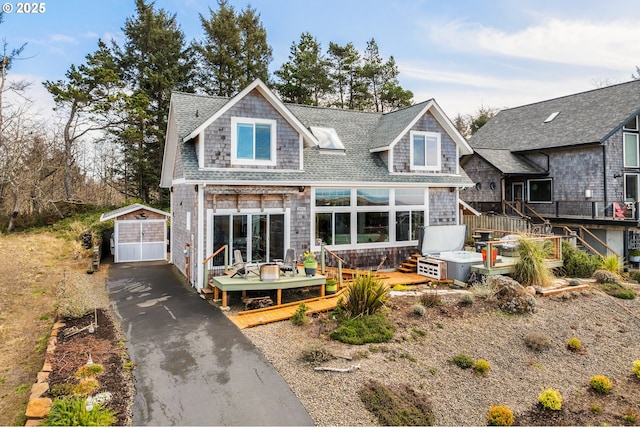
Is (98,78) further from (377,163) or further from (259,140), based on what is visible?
(377,163)

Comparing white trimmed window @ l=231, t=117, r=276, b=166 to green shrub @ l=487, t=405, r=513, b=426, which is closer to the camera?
green shrub @ l=487, t=405, r=513, b=426

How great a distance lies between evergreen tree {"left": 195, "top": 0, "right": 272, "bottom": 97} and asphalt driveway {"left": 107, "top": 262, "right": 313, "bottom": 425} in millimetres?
23625

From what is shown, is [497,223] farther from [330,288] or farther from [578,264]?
[330,288]

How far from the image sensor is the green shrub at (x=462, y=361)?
699cm

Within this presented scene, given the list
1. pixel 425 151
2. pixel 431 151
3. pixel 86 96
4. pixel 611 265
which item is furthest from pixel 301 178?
pixel 86 96

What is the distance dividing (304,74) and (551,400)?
28935 millimetres

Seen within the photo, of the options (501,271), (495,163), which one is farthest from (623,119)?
(501,271)

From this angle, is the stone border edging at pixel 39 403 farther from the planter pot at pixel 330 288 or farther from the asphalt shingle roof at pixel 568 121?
the asphalt shingle roof at pixel 568 121

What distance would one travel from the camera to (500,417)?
5406 mm

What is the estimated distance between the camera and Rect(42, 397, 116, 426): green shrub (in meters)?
4.66

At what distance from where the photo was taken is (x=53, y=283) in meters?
13.0

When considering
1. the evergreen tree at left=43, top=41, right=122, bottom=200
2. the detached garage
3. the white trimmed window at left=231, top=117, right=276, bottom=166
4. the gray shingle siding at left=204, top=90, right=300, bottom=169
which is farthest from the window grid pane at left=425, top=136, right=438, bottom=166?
the evergreen tree at left=43, top=41, right=122, bottom=200

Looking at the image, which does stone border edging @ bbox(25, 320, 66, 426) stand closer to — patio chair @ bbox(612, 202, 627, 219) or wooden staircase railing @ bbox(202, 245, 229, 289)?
wooden staircase railing @ bbox(202, 245, 229, 289)

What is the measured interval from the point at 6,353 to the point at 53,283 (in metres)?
6.42
